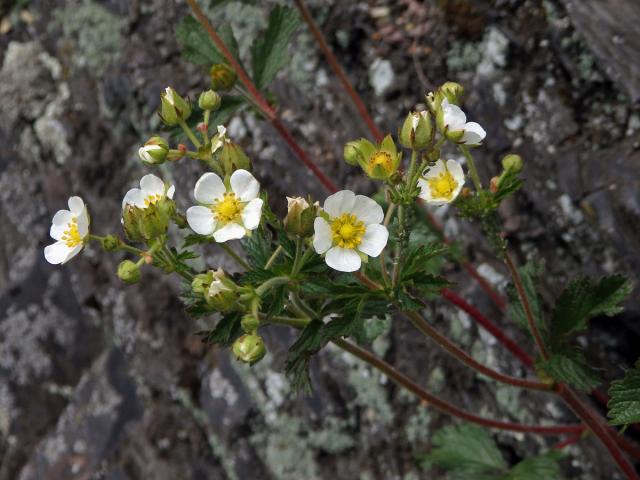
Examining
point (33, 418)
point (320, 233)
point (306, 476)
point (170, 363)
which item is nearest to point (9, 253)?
point (33, 418)

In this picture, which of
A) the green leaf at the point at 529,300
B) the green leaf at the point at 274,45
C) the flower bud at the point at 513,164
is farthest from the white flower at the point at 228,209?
the green leaf at the point at 274,45

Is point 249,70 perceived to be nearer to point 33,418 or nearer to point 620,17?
point 620,17

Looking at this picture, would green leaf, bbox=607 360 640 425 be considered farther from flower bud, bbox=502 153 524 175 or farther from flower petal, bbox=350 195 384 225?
flower petal, bbox=350 195 384 225

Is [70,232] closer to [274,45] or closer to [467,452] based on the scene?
[274,45]

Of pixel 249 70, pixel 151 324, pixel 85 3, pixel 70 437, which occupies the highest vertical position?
pixel 85 3

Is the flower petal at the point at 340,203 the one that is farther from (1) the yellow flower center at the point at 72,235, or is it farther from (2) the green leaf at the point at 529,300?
(2) the green leaf at the point at 529,300

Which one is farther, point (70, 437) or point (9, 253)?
point (9, 253)

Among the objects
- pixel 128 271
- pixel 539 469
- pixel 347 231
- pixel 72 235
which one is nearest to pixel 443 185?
pixel 347 231
